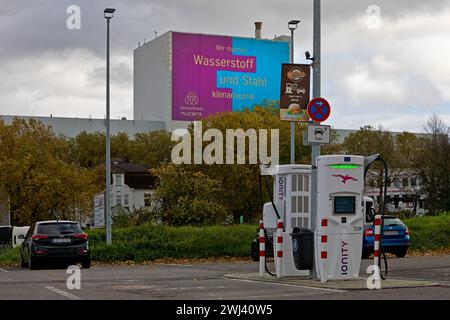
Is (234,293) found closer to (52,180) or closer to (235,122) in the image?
(52,180)

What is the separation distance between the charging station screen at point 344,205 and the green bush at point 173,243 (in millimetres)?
13692

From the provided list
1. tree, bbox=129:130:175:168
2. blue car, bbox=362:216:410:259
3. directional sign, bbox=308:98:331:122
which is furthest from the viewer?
tree, bbox=129:130:175:168

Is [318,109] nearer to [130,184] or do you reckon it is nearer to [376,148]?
[376,148]

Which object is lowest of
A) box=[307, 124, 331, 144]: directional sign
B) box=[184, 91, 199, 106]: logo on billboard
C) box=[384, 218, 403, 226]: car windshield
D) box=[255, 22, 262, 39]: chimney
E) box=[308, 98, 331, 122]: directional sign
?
box=[384, 218, 403, 226]: car windshield

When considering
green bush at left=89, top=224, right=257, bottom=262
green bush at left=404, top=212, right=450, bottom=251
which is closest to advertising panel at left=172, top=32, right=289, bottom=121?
green bush at left=404, top=212, right=450, bottom=251

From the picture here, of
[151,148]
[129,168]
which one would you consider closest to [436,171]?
[151,148]

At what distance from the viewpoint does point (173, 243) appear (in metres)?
29.7

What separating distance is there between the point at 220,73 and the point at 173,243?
9068 cm

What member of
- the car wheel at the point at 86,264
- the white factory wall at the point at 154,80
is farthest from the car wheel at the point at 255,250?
the white factory wall at the point at 154,80

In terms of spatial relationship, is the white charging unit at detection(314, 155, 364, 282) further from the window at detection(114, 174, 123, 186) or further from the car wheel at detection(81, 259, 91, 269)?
the window at detection(114, 174, 123, 186)

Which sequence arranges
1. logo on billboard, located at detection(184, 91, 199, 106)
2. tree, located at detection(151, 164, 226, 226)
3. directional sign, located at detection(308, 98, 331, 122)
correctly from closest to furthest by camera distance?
1. directional sign, located at detection(308, 98, 331, 122)
2. tree, located at detection(151, 164, 226, 226)
3. logo on billboard, located at detection(184, 91, 199, 106)

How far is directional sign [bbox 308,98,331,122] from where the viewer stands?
56.5 ft

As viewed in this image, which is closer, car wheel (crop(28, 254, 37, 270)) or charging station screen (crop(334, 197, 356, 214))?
charging station screen (crop(334, 197, 356, 214))
